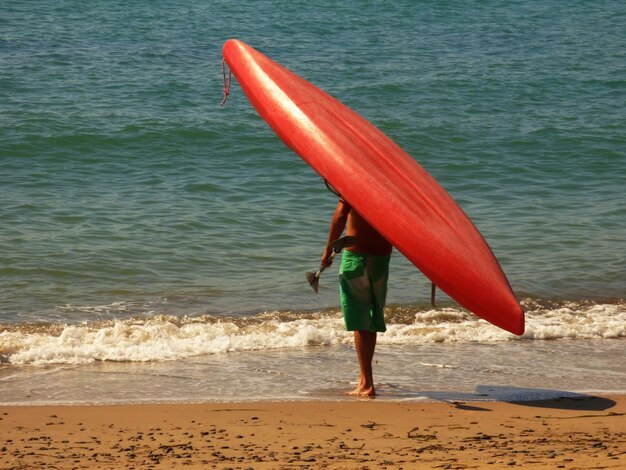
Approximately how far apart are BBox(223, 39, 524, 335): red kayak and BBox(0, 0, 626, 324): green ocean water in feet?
6.36

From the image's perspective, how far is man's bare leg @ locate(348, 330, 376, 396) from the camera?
5.66 m

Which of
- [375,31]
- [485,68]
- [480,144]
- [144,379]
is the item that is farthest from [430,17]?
[144,379]

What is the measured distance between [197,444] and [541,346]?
3210 mm

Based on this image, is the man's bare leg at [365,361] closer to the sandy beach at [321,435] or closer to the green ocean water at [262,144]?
the sandy beach at [321,435]

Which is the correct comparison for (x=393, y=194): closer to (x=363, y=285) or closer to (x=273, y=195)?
(x=363, y=285)

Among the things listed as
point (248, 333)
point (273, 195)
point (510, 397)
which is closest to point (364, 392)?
point (510, 397)

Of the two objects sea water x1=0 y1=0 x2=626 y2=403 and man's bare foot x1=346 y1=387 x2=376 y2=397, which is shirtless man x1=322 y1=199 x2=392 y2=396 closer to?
man's bare foot x1=346 y1=387 x2=376 y2=397

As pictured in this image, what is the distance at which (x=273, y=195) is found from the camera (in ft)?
38.9

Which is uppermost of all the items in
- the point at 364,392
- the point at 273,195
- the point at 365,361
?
the point at 365,361

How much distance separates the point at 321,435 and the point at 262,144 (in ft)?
31.6

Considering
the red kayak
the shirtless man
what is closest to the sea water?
the shirtless man

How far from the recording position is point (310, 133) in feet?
21.0

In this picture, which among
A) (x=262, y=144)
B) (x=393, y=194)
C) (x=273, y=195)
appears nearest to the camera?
(x=393, y=194)

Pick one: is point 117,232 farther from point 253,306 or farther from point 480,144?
point 480,144
